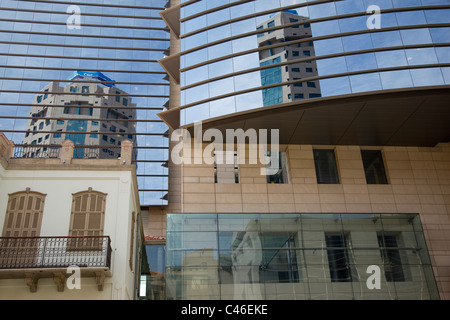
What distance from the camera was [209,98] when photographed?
2841 centimetres

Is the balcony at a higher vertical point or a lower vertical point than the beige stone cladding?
lower

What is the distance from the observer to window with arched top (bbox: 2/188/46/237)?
18875 mm

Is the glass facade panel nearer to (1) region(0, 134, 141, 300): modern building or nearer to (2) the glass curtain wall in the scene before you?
(1) region(0, 134, 141, 300): modern building

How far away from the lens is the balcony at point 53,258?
57.5 feet

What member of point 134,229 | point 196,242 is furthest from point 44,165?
point 196,242

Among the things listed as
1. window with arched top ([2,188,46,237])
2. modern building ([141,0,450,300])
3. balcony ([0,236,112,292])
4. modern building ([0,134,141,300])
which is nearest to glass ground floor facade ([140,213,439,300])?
modern building ([141,0,450,300])

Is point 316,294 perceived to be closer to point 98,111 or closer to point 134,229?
point 134,229

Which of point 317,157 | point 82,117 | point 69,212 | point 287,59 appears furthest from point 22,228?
point 82,117

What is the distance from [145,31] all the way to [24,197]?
34.7m

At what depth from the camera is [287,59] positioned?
1069 inches

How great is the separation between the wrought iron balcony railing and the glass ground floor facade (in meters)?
5.11

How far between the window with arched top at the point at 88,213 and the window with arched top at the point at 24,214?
55.4 inches

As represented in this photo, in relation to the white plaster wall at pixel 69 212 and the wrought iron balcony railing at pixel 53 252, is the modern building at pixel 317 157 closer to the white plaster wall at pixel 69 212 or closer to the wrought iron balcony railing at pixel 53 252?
the white plaster wall at pixel 69 212

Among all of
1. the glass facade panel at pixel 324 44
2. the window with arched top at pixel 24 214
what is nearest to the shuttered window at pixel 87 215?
the window with arched top at pixel 24 214
